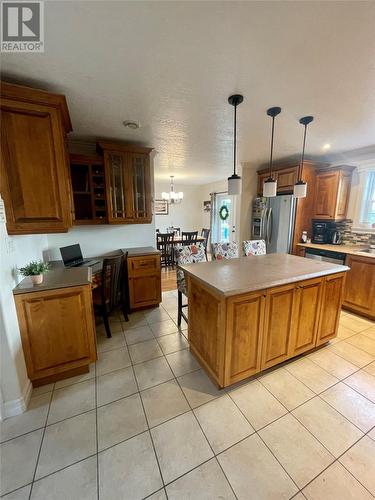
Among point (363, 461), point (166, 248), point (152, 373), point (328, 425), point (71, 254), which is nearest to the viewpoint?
point (363, 461)

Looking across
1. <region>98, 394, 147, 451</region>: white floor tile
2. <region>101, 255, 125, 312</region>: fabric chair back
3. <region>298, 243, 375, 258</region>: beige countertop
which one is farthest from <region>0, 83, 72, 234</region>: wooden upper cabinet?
<region>298, 243, 375, 258</region>: beige countertop

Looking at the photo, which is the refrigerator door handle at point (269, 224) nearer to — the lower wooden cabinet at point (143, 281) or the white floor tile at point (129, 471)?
the lower wooden cabinet at point (143, 281)

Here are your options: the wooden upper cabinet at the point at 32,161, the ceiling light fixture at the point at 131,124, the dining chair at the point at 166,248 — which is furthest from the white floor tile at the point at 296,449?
the dining chair at the point at 166,248

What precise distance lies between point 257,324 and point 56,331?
1688 mm

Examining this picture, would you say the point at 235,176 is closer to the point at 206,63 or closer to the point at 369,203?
the point at 206,63

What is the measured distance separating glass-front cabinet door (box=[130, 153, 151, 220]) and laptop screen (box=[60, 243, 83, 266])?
0.94 meters

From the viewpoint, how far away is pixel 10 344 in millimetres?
1491

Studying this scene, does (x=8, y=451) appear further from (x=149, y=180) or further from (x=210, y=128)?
(x=210, y=128)

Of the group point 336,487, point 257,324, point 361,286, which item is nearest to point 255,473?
point 336,487

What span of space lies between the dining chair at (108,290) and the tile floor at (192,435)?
0.56m

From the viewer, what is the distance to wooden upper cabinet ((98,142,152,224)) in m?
2.86

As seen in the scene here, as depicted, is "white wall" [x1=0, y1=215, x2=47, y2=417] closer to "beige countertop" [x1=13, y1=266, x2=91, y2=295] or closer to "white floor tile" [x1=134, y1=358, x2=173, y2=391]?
"beige countertop" [x1=13, y1=266, x2=91, y2=295]

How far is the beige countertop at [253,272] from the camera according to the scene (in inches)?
63.6

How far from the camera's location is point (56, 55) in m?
1.30
